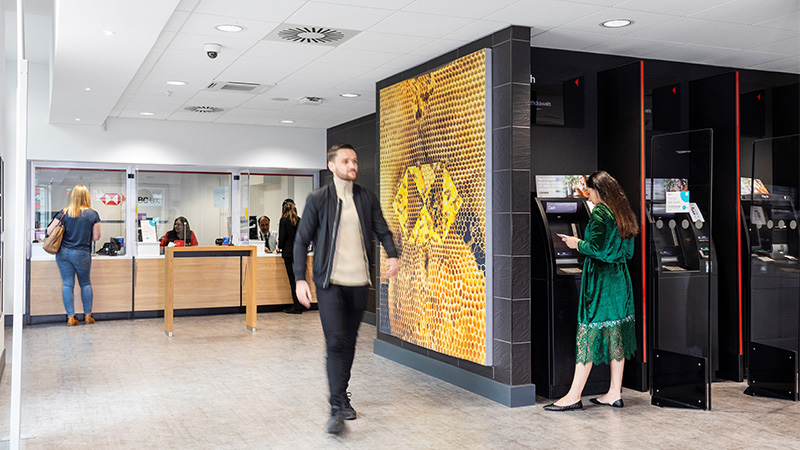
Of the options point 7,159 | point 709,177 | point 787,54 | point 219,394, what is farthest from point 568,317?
point 7,159

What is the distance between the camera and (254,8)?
4.56 m

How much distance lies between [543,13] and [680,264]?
2067 millimetres

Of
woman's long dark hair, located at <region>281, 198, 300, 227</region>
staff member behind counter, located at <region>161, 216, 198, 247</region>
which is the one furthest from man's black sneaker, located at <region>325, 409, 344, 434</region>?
staff member behind counter, located at <region>161, 216, 198, 247</region>

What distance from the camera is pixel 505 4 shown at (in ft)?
14.4

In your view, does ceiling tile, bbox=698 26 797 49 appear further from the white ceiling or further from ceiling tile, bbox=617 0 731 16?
ceiling tile, bbox=617 0 731 16

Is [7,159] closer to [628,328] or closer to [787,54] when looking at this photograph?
[628,328]

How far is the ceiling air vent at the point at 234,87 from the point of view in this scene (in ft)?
23.1

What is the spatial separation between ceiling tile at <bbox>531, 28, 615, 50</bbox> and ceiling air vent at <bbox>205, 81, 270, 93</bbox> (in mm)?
3073

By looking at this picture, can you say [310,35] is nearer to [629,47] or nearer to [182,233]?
[629,47]

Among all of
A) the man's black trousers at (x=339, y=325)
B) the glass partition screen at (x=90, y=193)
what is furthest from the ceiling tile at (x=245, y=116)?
the man's black trousers at (x=339, y=325)

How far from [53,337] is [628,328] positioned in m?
5.97

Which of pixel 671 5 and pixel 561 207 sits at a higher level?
pixel 671 5

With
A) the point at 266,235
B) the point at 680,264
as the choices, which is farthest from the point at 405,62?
the point at 266,235

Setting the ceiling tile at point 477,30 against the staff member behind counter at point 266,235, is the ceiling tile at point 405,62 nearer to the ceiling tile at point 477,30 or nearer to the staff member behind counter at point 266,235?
the ceiling tile at point 477,30
